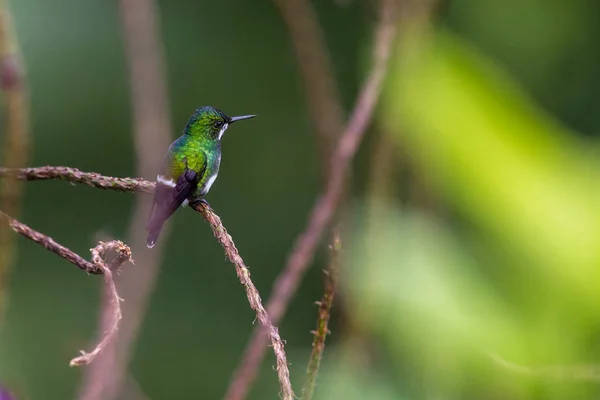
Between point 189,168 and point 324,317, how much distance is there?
64cm

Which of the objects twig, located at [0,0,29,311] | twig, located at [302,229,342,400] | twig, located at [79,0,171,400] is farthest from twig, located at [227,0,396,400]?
twig, located at [0,0,29,311]

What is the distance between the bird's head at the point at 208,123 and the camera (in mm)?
1765

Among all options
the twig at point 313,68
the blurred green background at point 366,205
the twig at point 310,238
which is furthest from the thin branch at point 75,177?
the twig at point 313,68

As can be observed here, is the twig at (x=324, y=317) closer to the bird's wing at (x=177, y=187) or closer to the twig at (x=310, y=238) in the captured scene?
the twig at (x=310, y=238)

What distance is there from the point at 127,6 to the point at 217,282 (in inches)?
169

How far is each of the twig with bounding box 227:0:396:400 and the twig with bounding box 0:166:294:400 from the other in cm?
12

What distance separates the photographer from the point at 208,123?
71.1 inches

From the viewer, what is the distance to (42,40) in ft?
17.9

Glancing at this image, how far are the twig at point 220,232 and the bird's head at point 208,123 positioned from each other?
489 mm

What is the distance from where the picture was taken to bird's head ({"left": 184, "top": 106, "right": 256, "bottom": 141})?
5.79 feet

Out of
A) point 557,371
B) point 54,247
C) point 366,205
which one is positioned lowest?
point 366,205

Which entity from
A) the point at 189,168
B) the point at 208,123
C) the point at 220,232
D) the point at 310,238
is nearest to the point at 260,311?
the point at 220,232

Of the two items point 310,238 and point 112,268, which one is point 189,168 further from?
point 112,268

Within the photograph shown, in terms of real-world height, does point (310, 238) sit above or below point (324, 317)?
below
